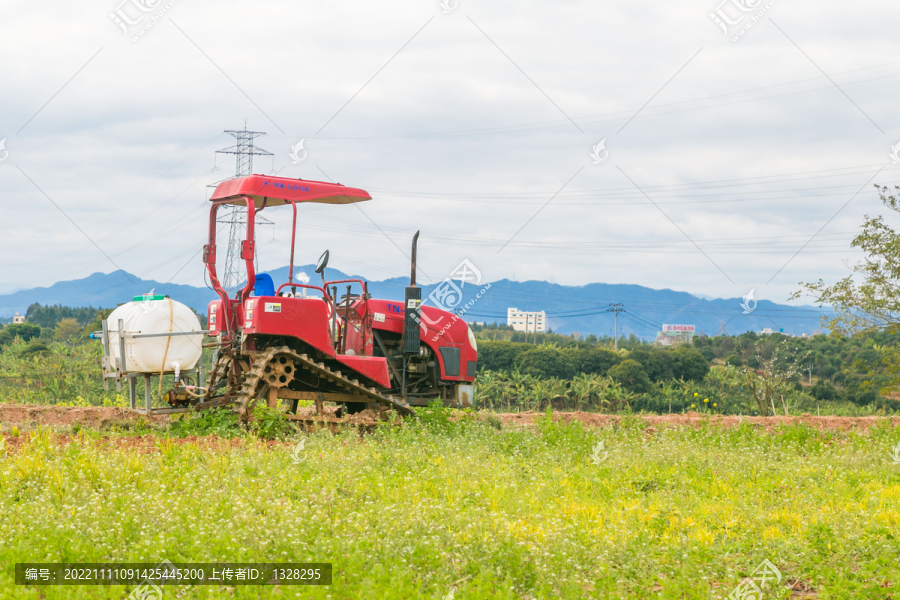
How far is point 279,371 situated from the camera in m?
9.80

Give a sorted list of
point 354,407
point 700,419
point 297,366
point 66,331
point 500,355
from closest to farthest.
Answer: point 297,366 → point 354,407 → point 700,419 → point 500,355 → point 66,331

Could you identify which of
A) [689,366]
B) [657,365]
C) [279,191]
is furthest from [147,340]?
[689,366]

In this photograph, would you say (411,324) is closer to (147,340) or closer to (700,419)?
(147,340)

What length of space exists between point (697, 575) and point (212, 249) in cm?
738

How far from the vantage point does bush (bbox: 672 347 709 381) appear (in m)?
41.4

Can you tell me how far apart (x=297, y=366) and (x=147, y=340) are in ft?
6.39

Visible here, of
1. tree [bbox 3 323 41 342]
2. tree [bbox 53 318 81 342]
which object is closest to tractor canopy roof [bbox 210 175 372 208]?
tree [bbox 3 323 41 342]

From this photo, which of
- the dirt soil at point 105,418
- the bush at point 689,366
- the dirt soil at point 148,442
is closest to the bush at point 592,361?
the bush at point 689,366

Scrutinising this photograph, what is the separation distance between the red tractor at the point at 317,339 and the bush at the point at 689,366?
32.0m

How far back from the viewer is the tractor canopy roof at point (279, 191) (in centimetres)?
976

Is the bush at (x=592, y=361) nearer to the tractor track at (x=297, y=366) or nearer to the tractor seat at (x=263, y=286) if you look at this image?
the tractor track at (x=297, y=366)

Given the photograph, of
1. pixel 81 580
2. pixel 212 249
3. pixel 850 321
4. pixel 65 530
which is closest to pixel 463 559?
pixel 81 580

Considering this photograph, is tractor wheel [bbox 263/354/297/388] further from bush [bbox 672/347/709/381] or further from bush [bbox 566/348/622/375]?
bush [bbox 672/347/709/381]

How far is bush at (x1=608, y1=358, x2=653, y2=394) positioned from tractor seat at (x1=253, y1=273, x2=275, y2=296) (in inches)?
1183
